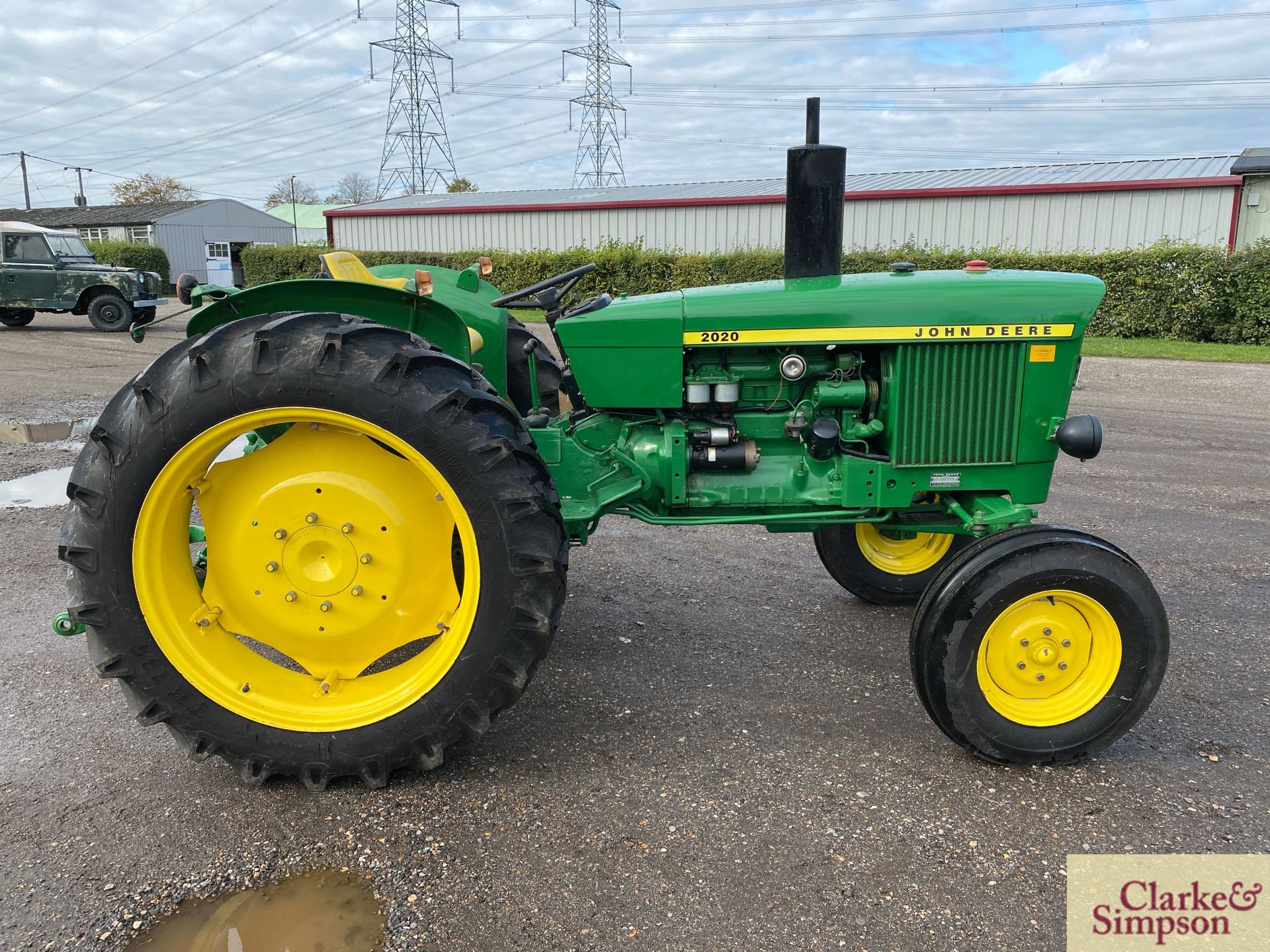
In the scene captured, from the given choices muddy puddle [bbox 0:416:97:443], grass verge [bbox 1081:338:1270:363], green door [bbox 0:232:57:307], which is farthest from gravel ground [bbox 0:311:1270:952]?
green door [bbox 0:232:57:307]

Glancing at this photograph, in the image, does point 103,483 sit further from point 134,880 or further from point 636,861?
point 636,861

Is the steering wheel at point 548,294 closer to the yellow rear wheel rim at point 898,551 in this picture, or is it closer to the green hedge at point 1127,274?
the yellow rear wheel rim at point 898,551

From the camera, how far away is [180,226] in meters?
39.8

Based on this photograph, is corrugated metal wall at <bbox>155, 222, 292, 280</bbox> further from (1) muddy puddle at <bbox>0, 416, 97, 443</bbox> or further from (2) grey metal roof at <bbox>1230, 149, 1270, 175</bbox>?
(2) grey metal roof at <bbox>1230, 149, 1270, 175</bbox>

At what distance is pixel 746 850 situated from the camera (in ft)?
7.88

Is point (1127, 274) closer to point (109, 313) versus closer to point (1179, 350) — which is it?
point (1179, 350)

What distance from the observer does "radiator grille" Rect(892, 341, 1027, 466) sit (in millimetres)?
Answer: 3031

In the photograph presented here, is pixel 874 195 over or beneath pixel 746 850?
over

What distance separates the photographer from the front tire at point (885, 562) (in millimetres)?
4023

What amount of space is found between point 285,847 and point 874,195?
20506 mm

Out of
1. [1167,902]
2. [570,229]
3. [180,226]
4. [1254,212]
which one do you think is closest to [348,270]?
[1167,902]

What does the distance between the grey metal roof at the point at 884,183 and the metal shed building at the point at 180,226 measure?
13032mm

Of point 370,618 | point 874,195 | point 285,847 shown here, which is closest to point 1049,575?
point 370,618

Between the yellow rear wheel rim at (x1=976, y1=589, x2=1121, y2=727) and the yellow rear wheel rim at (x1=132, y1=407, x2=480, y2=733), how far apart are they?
5.12 feet
